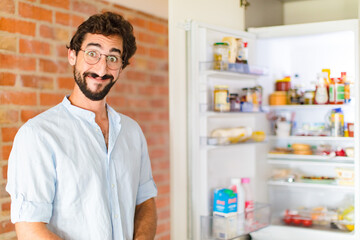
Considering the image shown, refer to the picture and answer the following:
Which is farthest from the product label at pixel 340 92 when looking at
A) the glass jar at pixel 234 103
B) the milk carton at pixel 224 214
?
the milk carton at pixel 224 214

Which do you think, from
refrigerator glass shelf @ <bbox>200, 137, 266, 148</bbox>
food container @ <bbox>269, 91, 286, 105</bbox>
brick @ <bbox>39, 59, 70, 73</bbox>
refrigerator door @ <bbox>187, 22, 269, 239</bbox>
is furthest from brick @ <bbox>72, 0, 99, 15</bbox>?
food container @ <bbox>269, 91, 286, 105</bbox>

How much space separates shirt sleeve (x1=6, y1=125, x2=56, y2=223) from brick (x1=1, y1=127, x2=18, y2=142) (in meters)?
0.09

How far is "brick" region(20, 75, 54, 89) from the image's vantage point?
5.05 ft

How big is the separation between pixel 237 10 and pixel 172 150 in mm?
1120

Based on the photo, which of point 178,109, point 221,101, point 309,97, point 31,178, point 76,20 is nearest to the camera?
point 31,178

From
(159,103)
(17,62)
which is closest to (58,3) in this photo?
(17,62)

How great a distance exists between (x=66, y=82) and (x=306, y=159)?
197 cm

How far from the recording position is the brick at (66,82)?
1.65 meters

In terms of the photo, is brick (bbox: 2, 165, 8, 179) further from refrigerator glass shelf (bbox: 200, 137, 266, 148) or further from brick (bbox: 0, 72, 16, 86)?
refrigerator glass shelf (bbox: 200, 137, 266, 148)

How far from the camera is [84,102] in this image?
5.14 ft

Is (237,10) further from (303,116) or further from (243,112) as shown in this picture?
(303,116)

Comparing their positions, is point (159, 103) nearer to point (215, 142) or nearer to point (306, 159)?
point (215, 142)

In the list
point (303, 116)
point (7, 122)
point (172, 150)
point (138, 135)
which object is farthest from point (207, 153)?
point (7, 122)

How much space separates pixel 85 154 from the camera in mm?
1497
